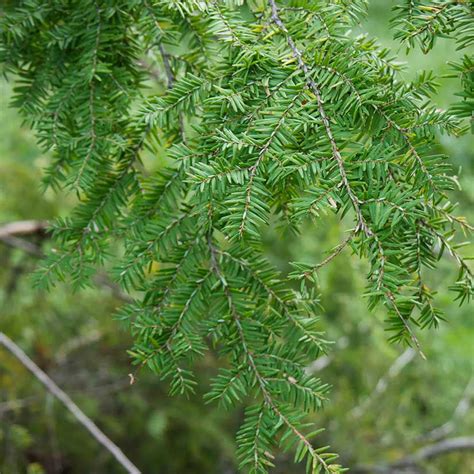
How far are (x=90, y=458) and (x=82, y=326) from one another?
530 mm

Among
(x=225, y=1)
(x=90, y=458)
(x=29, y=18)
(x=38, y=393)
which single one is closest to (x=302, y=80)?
(x=225, y=1)

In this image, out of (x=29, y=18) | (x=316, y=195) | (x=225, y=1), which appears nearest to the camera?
(x=316, y=195)

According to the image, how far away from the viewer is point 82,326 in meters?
2.57

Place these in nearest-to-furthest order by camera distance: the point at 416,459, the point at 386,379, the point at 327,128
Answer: the point at 327,128 < the point at 416,459 < the point at 386,379

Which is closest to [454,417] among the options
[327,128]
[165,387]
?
[165,387]

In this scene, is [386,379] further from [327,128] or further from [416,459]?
[327,128]

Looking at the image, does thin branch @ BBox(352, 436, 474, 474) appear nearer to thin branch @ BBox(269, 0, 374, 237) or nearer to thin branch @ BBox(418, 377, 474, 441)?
thin branch @ BBox(418, 377, 474, 441)

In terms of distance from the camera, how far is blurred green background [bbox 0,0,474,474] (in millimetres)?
2346

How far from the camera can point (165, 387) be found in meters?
2.50

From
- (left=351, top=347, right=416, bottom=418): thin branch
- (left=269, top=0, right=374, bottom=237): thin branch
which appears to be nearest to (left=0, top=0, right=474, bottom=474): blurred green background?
(left=351, top=347, right=416, bottom=418): thin branch

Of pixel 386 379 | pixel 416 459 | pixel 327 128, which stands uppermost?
pixel 327 128

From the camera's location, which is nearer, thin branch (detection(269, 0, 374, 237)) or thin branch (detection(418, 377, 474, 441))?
thin branch (detection(269, 0, 374, 237))

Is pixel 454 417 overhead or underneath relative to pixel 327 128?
underneath

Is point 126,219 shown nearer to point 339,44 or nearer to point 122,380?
point 339,44
